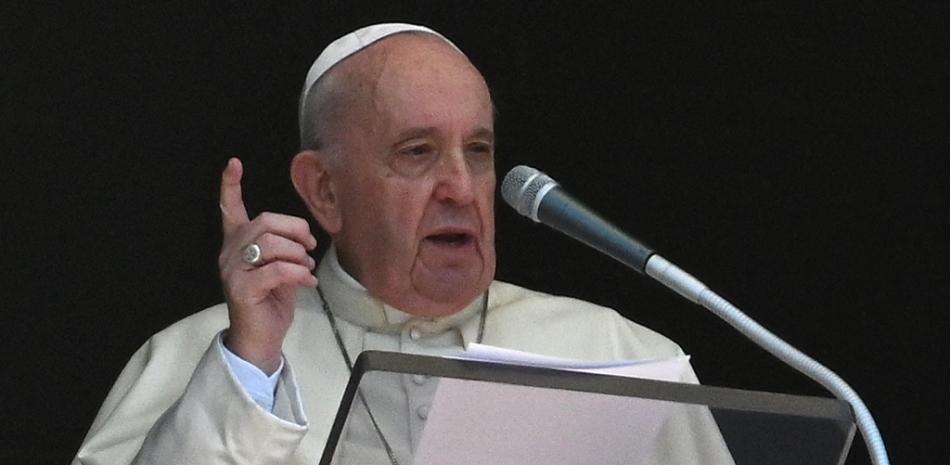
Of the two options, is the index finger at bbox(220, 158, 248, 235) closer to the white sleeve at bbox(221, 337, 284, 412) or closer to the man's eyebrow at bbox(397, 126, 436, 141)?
the white sleeve at bbox(221, 337, 284, 412)

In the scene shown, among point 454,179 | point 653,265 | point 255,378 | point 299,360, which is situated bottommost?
point 299,360

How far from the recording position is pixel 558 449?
7.47ft

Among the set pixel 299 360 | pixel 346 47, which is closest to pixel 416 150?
pixel 346 47

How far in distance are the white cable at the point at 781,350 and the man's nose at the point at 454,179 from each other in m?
1.02

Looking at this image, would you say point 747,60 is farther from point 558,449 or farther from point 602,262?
point 558,449

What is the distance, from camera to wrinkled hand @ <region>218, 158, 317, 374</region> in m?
2.71

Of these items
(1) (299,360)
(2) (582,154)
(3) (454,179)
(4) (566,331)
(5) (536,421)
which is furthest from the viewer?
(2) (582,154)

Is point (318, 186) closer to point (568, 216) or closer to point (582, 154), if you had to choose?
point (582, 154)

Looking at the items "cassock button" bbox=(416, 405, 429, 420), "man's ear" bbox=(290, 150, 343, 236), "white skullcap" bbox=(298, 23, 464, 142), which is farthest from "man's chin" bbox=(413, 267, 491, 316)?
"cassock button" bbox=(416, 405, 429, 420)

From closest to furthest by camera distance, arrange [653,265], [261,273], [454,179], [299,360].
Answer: [653,265] → [261,273] → [454,179] → [299,360]

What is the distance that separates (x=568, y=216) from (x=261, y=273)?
1.65 ft

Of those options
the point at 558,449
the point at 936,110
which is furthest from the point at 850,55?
the point at 558,449

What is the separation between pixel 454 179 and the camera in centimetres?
340

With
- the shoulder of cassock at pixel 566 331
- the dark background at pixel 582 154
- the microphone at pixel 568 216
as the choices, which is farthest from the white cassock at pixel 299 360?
the dark background at pixel 582 154
